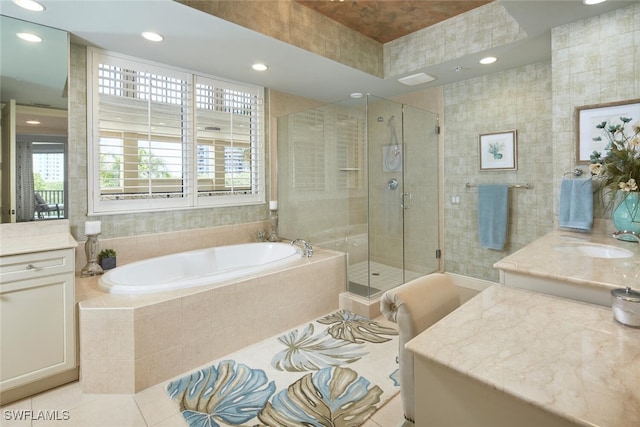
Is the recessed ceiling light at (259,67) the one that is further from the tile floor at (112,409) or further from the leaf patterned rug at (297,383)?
the tile floor at (112,409)

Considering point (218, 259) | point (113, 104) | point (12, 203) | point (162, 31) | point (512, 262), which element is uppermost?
point (162, 31)

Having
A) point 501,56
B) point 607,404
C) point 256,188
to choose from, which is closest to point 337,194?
point 256,188

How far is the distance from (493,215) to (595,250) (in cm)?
160

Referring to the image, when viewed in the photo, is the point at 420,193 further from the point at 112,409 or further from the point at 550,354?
the point at 112,409

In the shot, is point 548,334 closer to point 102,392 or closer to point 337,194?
point 102,392

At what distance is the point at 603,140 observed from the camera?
2217 mm

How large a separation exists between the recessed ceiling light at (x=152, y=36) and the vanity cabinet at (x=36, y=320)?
1.68 metres

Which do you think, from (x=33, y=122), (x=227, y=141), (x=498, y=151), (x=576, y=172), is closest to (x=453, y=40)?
(x=498, y=151)

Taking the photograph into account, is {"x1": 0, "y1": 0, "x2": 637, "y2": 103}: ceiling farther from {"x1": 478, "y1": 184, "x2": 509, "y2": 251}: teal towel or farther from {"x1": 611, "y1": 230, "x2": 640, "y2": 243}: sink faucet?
{"x1": 611, "y1": 230, "x2": 640, "y2": 243}: sink faucet

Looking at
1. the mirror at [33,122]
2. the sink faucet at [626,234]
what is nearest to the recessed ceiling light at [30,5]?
the mirror at [33,122]

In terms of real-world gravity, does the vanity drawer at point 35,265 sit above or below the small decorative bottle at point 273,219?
below

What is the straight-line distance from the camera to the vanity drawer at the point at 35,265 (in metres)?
1.82

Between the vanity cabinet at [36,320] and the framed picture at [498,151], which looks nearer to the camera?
the vanity cabinet at [36,320]

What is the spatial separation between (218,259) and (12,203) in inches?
64.5
